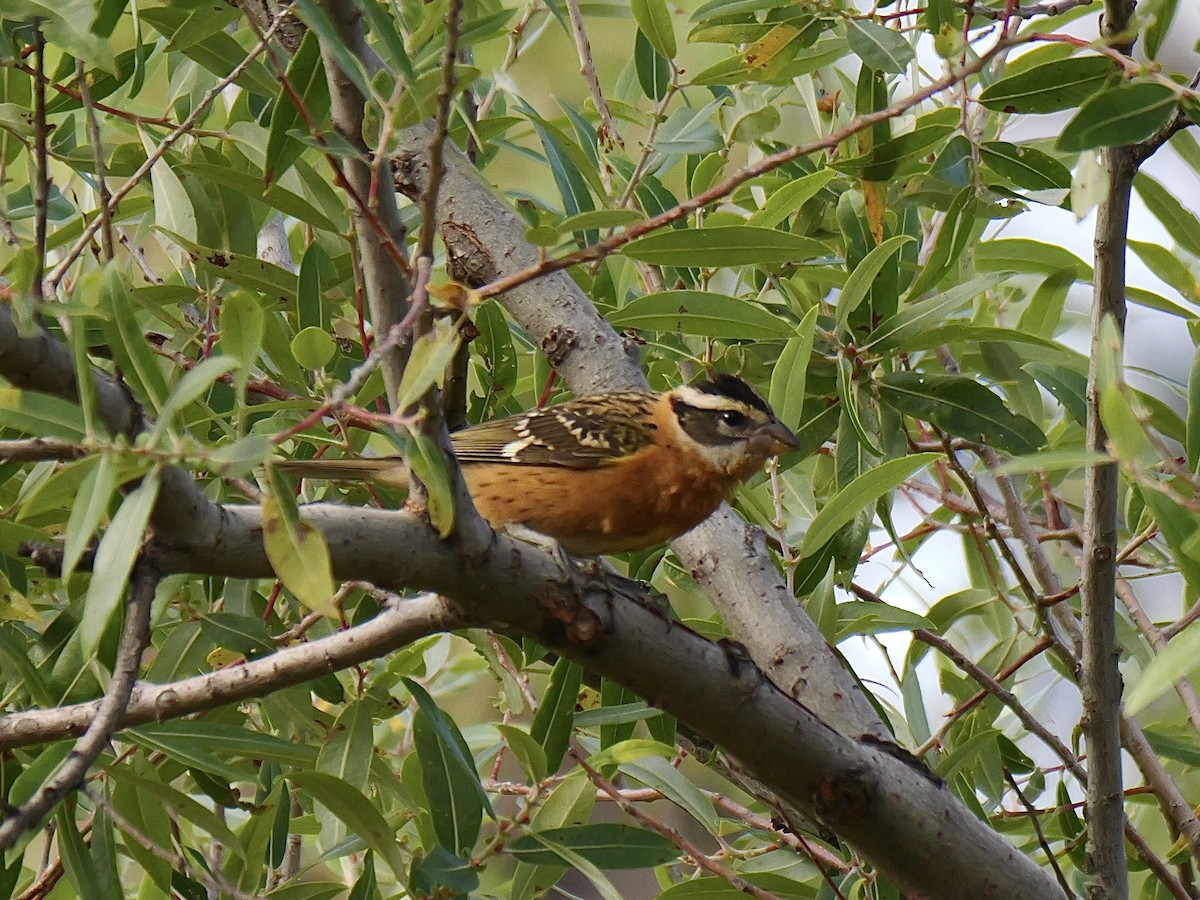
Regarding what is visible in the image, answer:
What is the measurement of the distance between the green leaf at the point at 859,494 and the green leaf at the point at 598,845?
0.82 meters

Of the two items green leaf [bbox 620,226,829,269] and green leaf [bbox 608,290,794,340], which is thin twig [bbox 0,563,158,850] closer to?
green leaf [bbox 620,226,829,269]

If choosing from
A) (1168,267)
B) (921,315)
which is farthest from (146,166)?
(1168,267)

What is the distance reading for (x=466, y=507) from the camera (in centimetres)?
207

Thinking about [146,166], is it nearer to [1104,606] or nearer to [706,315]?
[706,315]

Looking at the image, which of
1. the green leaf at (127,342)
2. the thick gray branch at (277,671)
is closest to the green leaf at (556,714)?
the thick gray branch at (277,671)

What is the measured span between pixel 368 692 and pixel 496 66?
2.26 m

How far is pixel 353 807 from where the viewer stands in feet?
8.24

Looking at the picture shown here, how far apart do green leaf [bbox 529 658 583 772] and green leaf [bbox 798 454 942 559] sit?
68 cm

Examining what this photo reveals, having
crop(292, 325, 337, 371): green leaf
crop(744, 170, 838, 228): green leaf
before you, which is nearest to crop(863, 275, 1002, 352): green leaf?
crop(744, 170, 838, 228): green leaf

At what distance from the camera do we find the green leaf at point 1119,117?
7.27ft

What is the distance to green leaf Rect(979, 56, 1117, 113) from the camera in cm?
263

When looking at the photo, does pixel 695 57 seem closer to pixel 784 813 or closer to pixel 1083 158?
pixel 1083 158

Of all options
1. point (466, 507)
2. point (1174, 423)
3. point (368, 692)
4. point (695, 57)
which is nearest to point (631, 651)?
point (466, 507)

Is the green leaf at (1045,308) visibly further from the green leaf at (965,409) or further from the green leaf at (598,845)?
the green leaf at (598,845)
